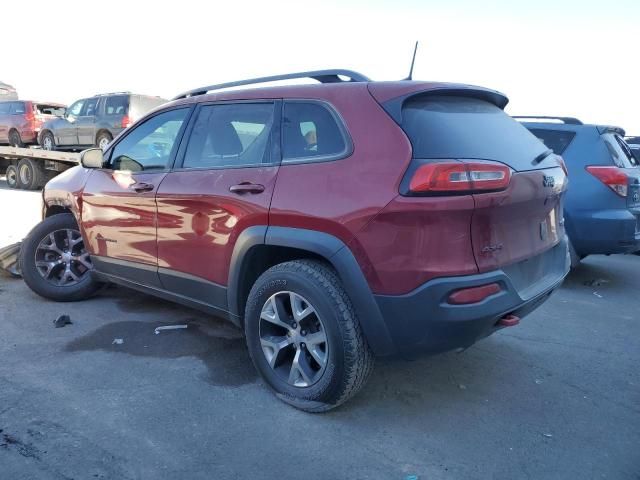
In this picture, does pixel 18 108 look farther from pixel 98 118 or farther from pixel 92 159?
pixel 92 159

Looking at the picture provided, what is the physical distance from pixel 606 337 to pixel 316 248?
2.89 metres

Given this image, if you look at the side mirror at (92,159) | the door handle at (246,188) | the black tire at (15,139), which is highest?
the door handle at (246,188)

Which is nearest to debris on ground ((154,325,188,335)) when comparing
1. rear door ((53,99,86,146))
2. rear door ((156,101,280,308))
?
rear door ((156,101,280,308))

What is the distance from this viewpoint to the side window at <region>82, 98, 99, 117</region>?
47.4 feet

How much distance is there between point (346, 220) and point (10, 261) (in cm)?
423

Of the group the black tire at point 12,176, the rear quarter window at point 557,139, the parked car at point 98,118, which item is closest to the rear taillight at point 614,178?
the rear quarter window at point 557,139

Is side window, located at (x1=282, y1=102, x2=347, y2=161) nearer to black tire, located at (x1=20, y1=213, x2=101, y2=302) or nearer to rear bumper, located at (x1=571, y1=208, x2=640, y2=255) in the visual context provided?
black tire, located at (x1=20, y1=213, x2=101, y2=302)

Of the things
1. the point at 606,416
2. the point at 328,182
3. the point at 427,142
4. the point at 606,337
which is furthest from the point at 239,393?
the point at 606,337

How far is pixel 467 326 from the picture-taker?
2611 millimetres

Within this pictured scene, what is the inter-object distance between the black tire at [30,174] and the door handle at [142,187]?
1238 centimetres

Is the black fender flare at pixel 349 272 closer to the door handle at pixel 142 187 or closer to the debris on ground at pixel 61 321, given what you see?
the door handle at pixel 142 187

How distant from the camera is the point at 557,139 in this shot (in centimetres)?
587

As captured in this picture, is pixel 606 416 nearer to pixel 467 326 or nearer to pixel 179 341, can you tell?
pixel 467 326

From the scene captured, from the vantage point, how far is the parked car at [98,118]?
13797 millimetres
